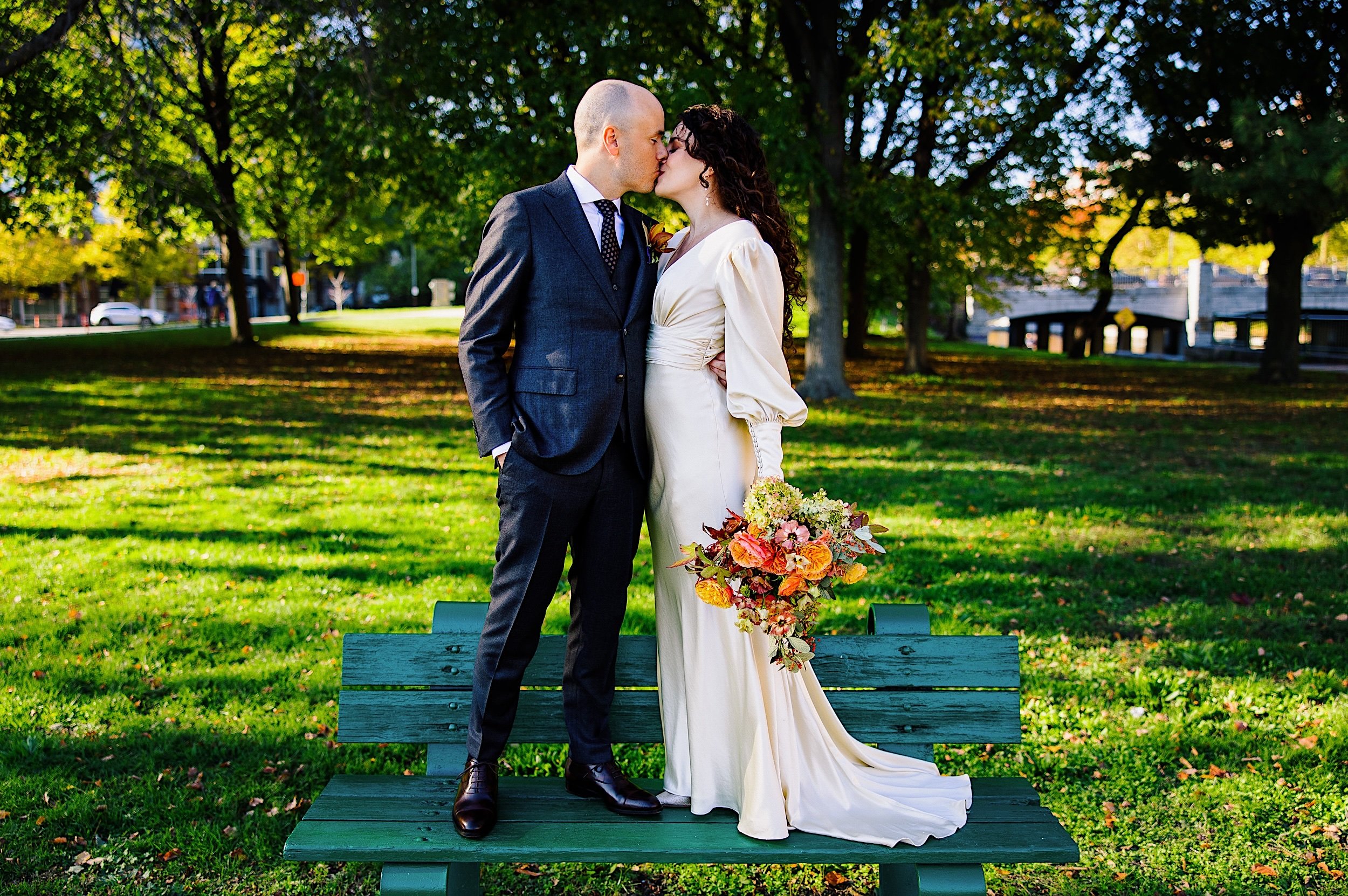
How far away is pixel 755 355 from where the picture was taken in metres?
3.02

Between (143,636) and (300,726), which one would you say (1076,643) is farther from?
(143,636)

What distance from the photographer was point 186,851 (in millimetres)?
3791

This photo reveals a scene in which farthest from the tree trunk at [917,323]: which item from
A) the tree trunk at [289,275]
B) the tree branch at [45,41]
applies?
the tree trunk at [289,275]

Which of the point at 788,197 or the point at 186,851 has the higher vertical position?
the point at 788,197

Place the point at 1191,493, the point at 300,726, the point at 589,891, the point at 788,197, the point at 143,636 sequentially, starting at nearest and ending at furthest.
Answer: the point at 589,891 < the point at 300,726 < the point at 143,636 < the point at 1191,493 < the point at 788,197

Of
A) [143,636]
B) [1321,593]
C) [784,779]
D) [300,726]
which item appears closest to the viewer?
[784,779]

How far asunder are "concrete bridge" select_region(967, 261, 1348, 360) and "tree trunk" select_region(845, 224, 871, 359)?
882 inches

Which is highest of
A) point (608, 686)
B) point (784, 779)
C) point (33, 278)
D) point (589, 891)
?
point (33, 278)

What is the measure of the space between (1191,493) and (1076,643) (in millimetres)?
4925

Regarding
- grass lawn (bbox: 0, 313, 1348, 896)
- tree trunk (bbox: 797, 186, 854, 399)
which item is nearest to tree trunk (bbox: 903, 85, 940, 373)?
tree trunk (bbox: 797, 186, 854, 399)

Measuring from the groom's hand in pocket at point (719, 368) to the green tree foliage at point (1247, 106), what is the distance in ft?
47.8

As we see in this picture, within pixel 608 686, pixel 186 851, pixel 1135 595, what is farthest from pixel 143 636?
pixel 1135 595

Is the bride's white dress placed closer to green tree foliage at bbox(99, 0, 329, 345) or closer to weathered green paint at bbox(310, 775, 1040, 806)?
weathered green paint at bbox(310, 775, 1040, 806)

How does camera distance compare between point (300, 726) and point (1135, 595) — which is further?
point (1135, 595)
